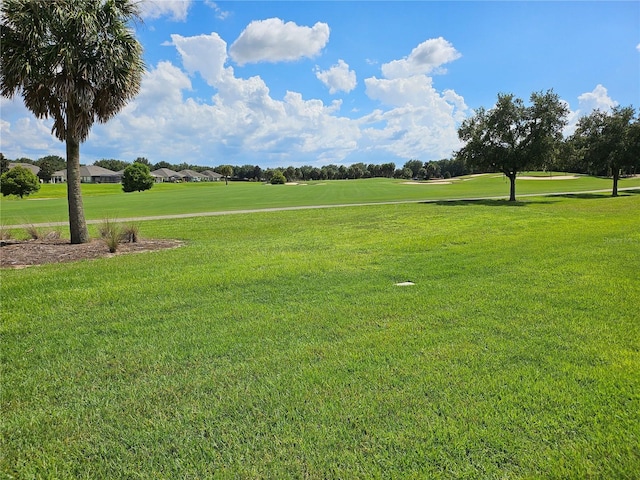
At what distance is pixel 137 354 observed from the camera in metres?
4.02

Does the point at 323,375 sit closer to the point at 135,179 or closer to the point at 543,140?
the point at 543,140

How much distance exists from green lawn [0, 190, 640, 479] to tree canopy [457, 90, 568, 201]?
2526 cm

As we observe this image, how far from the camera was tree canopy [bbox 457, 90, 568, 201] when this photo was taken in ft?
95.2

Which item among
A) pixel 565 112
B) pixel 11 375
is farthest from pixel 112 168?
pixel 11 375

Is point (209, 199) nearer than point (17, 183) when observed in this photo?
Yes

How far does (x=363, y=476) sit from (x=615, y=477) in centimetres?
157

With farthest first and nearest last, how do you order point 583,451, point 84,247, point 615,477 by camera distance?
1. point 84,247
2. point 583,451
3. point 615,477

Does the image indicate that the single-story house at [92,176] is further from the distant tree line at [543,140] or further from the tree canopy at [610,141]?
the tree canopy at [610,141]

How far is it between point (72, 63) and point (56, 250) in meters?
5.22

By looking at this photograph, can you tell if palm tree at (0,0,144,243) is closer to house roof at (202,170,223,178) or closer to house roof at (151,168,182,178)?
house roof at (151,168,182,178)

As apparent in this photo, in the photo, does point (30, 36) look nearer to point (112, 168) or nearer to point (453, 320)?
point (453, 320)

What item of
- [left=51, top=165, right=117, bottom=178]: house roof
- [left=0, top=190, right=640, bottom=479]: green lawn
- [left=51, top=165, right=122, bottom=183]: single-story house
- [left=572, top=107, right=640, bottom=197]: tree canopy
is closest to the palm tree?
[left=0, top=190, right=640, bottom=479]: green lawn

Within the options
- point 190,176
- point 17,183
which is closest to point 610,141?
point 17,183

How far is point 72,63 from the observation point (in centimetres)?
1037
